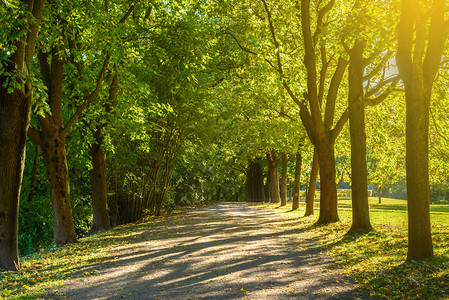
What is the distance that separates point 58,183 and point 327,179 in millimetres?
9947

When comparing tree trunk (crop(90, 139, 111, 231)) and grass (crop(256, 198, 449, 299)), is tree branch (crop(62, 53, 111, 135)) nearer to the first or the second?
tree trunk (crop(90, 139, 111, 231))

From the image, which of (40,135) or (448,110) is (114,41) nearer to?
(40,135)

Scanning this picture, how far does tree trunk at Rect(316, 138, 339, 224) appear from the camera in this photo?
1666 centimetres

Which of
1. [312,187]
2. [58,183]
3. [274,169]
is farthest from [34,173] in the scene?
[274,169]

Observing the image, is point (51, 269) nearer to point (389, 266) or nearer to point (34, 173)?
point (389, 266)

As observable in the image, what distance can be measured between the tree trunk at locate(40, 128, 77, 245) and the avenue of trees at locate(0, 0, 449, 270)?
31mm

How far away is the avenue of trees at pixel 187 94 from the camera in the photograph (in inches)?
348

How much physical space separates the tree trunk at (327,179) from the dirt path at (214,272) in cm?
373

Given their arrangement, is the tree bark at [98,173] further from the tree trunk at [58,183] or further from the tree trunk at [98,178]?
the tree trunk at [58,183]

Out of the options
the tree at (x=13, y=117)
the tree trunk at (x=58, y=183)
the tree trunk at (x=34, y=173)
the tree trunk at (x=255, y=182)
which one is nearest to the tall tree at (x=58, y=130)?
the tree trunk at (x=58, y=183)

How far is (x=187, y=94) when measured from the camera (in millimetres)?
20469

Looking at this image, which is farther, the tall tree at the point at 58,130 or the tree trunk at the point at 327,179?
A: the tree trunk at the point at 327,179

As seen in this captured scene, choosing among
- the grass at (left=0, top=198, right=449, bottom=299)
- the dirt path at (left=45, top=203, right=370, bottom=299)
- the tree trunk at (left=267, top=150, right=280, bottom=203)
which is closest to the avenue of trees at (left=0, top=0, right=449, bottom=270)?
the grass at (left=0, top=198, right=449, bottom=299)

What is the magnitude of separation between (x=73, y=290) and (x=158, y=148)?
1753 cm
